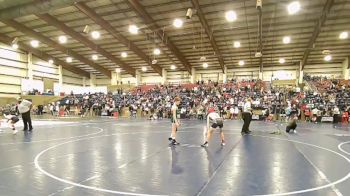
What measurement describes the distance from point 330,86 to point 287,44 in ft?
22.9

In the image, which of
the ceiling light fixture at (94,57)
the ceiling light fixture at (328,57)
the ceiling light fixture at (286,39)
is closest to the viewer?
the ceiling light fixture at (286,39)

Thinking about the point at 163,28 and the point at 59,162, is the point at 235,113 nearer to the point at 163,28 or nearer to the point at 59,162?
the point at 163,28

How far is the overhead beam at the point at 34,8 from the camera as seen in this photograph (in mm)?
22703

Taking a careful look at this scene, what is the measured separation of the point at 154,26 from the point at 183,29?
346 cm

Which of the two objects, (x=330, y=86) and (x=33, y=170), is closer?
(x=33, y=170)

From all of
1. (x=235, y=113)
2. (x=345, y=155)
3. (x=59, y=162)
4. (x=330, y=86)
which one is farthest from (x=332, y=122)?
(x=59, y=162)

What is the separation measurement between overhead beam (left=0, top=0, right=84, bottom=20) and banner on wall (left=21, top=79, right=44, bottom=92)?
1646 centimetres

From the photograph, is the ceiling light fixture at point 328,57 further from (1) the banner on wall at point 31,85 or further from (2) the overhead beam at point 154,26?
(1) the banner on wall at point 31,85

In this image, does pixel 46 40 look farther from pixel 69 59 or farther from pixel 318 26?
pixel 318 26

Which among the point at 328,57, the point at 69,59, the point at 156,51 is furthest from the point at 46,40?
the point at 328,57

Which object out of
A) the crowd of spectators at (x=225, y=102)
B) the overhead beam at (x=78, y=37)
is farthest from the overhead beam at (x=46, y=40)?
the crowd of spectators at (x=225, y=102)

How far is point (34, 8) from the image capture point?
2470 cm

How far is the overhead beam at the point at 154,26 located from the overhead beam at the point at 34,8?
5.70 meters

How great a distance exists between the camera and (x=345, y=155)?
7.93m
